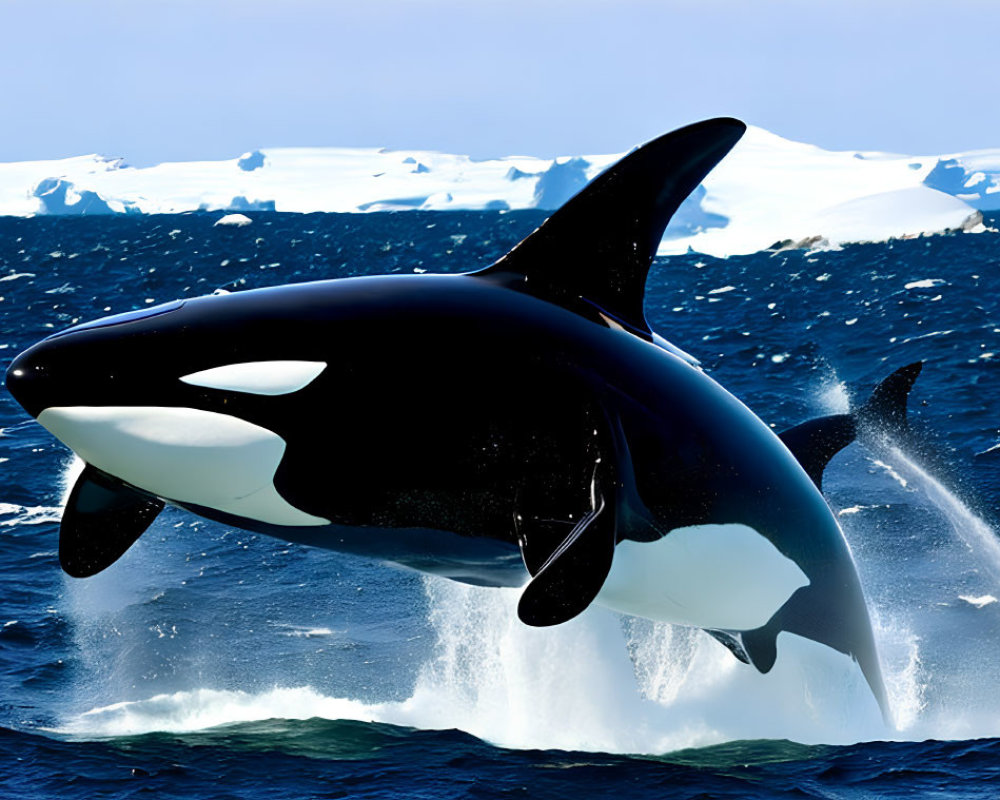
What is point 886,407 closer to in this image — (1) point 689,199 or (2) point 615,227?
(2) point 615,227

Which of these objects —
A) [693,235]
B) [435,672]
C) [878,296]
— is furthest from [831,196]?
[435,672]

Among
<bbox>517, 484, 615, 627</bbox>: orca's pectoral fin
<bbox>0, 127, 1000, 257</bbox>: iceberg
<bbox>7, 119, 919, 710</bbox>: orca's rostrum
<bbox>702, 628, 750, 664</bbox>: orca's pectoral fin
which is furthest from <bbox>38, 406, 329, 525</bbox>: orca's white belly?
<bbox>0, 127, 1000, 257</bbox>: iceberg

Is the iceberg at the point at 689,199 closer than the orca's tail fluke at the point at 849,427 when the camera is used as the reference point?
No

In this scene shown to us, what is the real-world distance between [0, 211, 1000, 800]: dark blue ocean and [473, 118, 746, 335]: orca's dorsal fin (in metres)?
3.20

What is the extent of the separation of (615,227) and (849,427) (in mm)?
2637

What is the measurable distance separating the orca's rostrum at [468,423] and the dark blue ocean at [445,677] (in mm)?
1892

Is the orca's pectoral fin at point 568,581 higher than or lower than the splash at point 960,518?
higher

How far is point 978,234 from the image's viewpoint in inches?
3875

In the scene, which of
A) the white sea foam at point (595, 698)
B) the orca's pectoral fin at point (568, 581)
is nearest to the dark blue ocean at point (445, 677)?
the white sea foam at point (595, 698)

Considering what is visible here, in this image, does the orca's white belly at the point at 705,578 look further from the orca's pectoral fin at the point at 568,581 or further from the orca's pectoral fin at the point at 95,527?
the orca's pectoral fin at the point at 95,527

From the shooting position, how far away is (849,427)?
29.6 ft

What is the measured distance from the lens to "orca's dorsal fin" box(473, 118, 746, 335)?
7.35 meters

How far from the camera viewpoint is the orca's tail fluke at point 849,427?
8.88 meters

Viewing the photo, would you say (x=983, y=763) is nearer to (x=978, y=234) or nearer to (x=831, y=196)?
(x=978, y=234)
